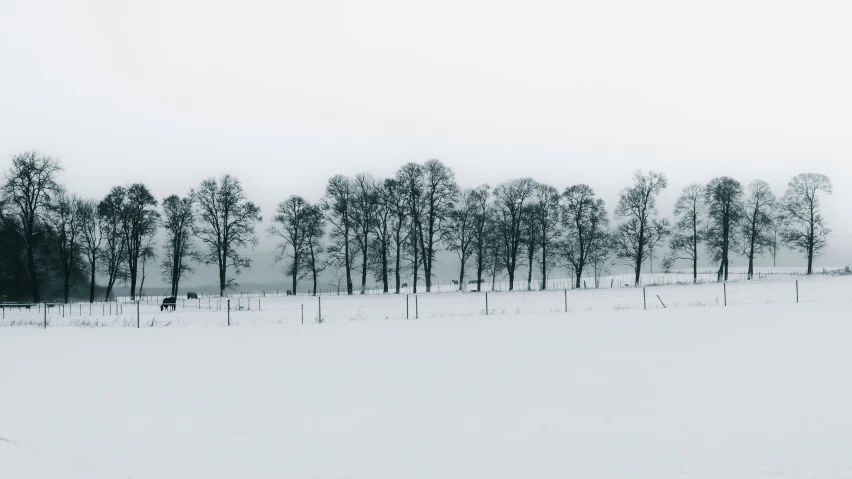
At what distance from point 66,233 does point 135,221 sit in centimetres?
547

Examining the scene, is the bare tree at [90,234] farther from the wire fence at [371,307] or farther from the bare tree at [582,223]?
the bare tree at [582,223]

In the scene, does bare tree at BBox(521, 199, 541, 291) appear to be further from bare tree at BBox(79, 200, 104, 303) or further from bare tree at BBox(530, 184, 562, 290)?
bare tree at BBox(79, 200, 104, 303)

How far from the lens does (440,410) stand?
7.34 meters

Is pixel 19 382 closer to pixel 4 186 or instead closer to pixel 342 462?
pixel 342 462

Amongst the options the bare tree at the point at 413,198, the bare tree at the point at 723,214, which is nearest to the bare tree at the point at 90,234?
the bare tree at the point at 413,198

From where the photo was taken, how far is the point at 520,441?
237 inches

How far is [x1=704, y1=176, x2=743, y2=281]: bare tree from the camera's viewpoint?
46987mm

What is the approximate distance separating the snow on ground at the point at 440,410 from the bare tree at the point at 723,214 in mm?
36903

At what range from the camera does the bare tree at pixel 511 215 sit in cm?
4588

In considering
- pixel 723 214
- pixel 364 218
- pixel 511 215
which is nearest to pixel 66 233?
pixel 364 218

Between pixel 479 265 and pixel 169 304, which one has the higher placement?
pixel 479 265

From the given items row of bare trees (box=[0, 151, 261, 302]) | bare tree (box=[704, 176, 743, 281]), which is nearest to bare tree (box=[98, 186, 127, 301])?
row of bare trees (box=[0, 151, 261, 302])

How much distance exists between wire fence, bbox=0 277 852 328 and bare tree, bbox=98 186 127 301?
425cm

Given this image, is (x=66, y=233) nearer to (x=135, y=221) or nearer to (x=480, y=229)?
(x=135, y=221)
